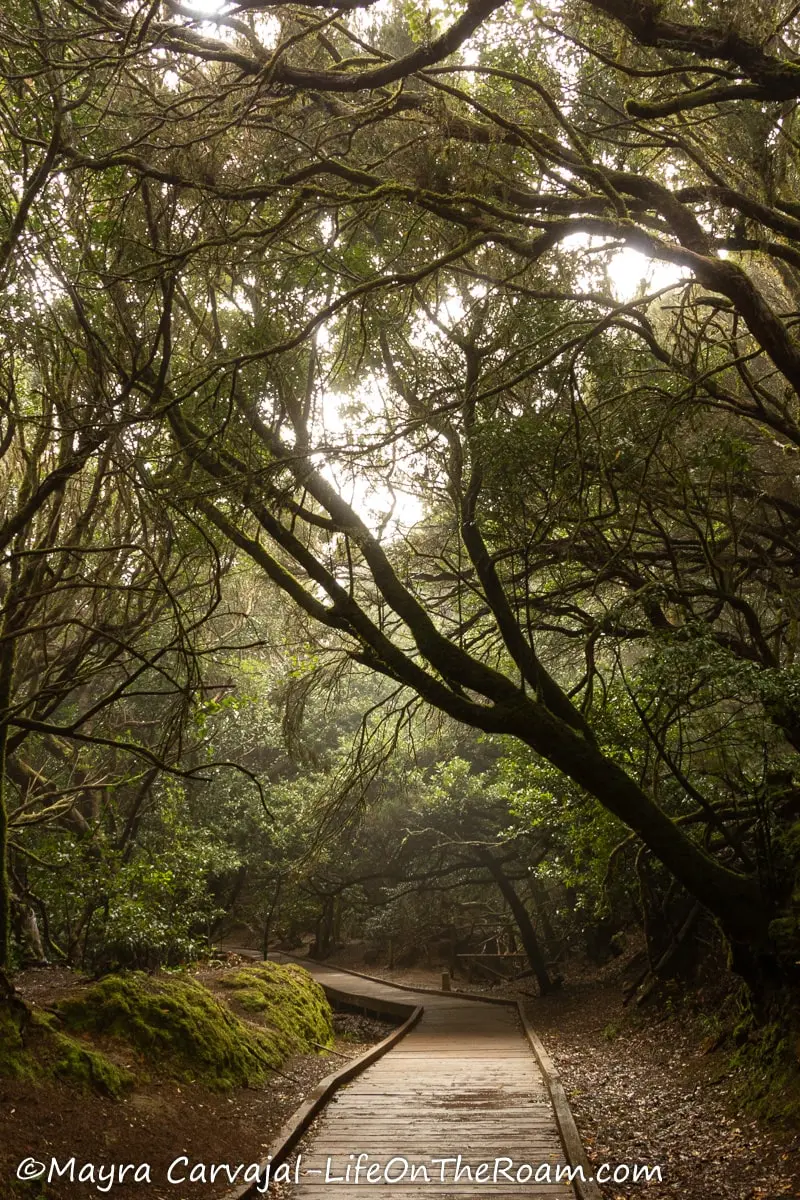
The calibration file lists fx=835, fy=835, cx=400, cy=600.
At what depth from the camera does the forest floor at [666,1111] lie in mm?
5379

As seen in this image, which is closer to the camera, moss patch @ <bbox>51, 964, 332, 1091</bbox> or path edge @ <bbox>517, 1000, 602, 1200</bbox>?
path edge @ <bbox>517, 1000, 602, 1200</bbox>

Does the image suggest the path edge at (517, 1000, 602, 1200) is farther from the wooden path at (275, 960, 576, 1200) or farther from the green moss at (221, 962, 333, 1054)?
the green moss at (221, 962, 333, 1054)

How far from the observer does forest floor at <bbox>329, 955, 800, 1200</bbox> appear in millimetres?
5379

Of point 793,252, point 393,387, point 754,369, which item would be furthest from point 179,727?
point 754,369

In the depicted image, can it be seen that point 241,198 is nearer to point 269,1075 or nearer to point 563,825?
point 269,1075

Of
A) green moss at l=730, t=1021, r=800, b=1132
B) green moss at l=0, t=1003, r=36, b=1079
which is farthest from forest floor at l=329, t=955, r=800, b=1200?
green moss at l=0, t=1003, r=36, b=1079

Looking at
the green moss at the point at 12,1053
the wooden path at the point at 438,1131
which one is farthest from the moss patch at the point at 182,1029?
the wooden path at the point at 438,1131

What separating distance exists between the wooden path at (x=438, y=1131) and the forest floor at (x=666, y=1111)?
1.46ft

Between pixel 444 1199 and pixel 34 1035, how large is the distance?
10.2ft

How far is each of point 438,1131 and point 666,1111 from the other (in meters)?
2.07

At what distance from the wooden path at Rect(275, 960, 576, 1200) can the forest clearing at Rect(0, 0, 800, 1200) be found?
0.07 m

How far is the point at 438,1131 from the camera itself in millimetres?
6766

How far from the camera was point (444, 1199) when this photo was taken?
17.1 feet

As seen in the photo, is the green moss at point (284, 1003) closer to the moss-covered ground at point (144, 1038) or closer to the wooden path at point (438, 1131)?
the moss-covered ground at point (144, 1038)
